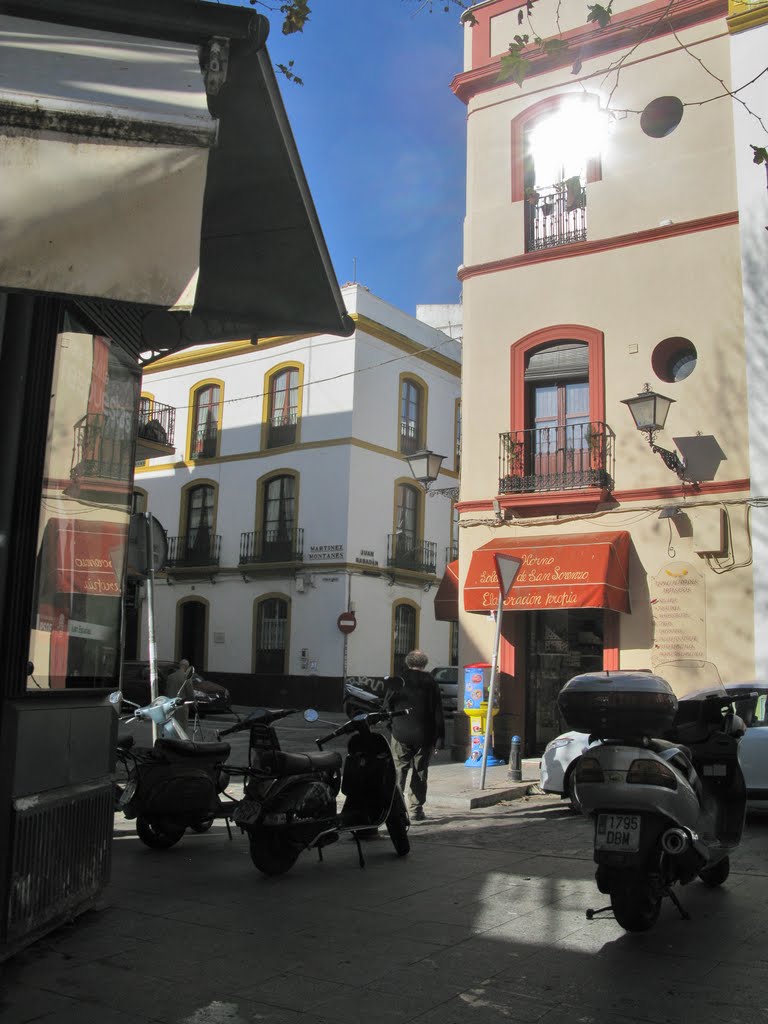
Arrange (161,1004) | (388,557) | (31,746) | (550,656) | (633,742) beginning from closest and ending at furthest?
(161,1004) < (31,746) < (633,742) < (550,656) < (388,557)

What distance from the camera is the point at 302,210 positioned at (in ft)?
19.5

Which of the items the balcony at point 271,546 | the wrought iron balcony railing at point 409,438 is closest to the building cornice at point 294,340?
the wrought iron balcony railing at point 409,438

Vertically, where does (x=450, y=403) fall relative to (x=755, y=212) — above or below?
above

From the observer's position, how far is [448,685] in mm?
27891

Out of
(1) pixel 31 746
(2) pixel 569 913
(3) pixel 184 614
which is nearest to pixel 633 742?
(2) pixel 569 913

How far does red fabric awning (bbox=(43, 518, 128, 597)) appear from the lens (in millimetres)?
5125

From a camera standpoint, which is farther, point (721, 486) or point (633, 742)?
point (721, 486)

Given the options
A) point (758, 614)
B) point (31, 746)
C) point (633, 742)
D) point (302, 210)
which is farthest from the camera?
point (758, 614)

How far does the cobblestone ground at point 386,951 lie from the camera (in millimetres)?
4117

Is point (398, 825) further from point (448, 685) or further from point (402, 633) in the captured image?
point (402, 633)

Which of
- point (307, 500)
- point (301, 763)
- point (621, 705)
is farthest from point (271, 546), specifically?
point (621, 705)

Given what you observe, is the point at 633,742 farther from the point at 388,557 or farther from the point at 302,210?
the point at 388,557

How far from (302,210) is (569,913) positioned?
463 centimetres

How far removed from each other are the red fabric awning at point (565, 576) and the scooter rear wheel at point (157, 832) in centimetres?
789
